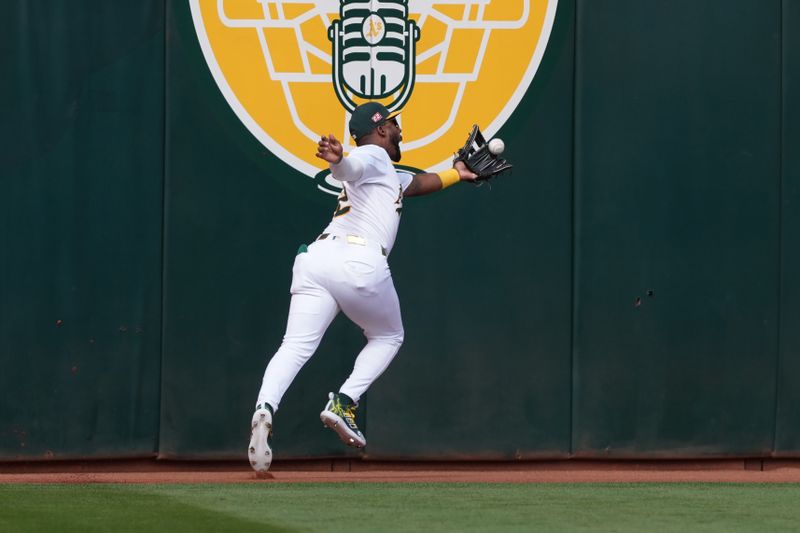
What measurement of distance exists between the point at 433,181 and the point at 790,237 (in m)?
2.23

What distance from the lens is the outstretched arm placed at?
7.01m

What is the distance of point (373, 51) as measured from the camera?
7.68 m

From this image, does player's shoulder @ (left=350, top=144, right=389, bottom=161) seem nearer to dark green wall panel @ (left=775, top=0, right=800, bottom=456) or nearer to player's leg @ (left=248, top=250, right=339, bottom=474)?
player's leg @ (left=248, top=250, right=339, bottom=474)

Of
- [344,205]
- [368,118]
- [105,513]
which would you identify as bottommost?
[105,513]

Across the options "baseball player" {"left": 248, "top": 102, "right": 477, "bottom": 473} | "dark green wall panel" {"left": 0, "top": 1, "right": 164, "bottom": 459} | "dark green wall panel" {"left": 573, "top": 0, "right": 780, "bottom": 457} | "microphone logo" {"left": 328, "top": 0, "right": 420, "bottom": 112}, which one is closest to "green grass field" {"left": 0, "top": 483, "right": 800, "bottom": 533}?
"baseball player" {"left": 248, "top": 102, "right": 477, "bottom": 473}

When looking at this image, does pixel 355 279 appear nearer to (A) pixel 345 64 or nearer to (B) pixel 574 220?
(A) pixel 345 64

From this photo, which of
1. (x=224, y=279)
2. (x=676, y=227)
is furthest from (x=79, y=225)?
(x=676, y=227)

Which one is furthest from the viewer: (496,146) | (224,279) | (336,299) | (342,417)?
(224,279)

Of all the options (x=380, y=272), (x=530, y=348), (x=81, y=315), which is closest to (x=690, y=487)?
(x=530, y=348)

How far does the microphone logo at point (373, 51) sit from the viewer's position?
25.2 ft

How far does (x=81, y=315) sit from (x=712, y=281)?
348cm

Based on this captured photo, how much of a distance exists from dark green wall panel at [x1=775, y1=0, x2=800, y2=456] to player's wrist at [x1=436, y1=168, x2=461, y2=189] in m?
2.06

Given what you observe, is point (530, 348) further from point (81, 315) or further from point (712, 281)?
point (81, 315)

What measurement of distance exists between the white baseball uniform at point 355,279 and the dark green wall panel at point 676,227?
1484 millimetres
